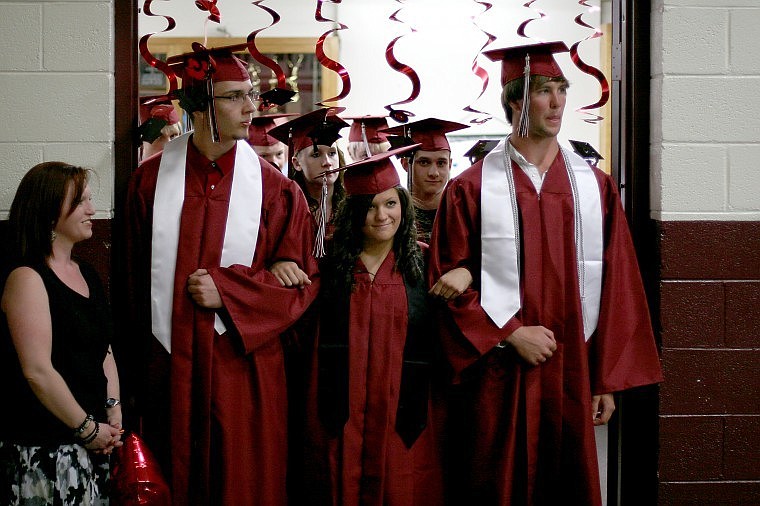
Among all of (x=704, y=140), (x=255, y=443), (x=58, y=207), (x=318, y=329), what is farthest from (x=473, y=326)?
(x=58, y=207)

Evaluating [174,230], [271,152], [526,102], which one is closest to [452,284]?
[526,102]

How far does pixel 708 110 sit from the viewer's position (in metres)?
2.73

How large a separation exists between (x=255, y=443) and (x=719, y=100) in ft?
6.21

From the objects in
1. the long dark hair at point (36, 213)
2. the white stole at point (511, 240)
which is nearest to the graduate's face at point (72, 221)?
the long dark hair at point (36, 213)

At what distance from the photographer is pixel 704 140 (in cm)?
273

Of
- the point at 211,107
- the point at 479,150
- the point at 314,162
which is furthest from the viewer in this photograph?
the point at 314,162

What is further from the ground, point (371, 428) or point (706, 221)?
point (706, 221)

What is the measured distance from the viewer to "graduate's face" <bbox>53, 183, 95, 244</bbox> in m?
2.21

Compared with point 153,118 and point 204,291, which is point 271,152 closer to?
point 153,118

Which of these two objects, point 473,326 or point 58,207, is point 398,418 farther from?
point 58,207

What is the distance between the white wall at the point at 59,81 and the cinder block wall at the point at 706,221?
1850 millimetres

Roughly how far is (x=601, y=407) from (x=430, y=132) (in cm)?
140

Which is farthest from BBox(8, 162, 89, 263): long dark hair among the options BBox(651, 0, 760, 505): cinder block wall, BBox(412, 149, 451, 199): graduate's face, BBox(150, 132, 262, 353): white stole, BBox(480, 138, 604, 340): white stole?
BBox(651, 0, 760, 505): cinder block wall

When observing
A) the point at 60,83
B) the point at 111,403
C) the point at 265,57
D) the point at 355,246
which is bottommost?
the point at 111,403
